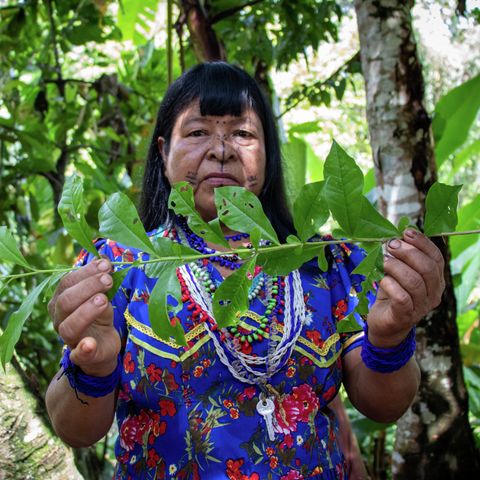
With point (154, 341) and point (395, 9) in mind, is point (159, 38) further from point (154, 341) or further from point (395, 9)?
point (154, 341)

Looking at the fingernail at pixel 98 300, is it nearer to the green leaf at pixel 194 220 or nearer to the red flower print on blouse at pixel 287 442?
the green leaf at pixel 194 220

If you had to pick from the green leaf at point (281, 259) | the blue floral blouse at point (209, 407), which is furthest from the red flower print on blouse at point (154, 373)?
the green leaf at point (281, 259)

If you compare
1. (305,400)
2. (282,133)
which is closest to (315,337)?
(305,400)

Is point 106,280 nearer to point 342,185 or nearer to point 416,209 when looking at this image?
point 342,185

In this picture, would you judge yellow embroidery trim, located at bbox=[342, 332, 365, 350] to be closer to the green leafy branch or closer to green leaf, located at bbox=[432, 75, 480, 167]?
the green leafy branch

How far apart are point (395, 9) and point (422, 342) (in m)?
0.92

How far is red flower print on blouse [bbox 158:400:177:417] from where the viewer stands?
1.13m

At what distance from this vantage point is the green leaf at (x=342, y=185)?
0.72 meters

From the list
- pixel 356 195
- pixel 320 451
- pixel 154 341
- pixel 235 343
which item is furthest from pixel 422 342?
pixel 356 195

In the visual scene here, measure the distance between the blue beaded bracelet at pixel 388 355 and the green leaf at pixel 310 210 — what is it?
1.17ft

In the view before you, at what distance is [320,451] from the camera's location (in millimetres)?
1182

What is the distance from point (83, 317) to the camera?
33.9 inches

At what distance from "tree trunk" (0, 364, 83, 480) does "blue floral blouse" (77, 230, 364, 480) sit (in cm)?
12

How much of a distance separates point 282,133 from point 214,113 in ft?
5.33
